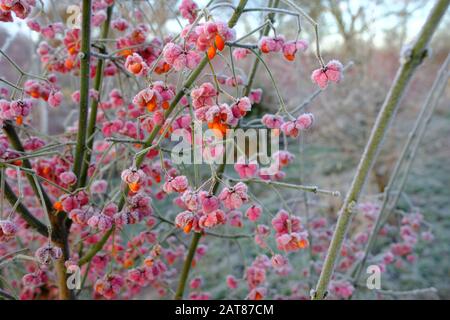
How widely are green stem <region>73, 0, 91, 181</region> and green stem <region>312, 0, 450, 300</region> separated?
65cm

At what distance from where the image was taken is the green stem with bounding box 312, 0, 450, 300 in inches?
24.8

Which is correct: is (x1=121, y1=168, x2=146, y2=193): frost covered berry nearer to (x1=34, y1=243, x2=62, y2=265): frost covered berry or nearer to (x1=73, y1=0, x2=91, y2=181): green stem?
(x1=34, y1=243, x2=62, y2=265): frost covered berry

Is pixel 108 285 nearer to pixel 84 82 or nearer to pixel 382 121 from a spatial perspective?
pixel 84 82

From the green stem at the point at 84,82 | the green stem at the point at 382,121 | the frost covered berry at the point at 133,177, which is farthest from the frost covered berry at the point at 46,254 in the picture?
the green stem at the point at 382,121

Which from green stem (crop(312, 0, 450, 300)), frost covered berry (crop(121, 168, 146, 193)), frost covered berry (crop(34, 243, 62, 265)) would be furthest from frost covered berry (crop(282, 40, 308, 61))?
frost covered berry (crop(34, 243, 62, 265))

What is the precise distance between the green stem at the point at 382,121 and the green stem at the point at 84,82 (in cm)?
65

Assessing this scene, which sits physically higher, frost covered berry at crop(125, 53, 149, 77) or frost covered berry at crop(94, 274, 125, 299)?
frost covered berry at crop(125, 53, 149, 77)

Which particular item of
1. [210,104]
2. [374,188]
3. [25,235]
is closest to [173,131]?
[210,104]

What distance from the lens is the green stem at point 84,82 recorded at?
0.96 m

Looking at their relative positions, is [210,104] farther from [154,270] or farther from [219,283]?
[219,283]

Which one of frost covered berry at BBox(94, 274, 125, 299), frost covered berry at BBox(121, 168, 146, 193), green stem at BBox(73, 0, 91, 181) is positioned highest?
green stem at BBox(73, 0, 91, 181)

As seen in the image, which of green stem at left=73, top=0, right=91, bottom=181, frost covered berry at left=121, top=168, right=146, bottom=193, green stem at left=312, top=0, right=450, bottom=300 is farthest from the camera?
green stem at left=73, top=0, right=91, bottom=181

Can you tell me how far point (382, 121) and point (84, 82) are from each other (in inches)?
27.1
